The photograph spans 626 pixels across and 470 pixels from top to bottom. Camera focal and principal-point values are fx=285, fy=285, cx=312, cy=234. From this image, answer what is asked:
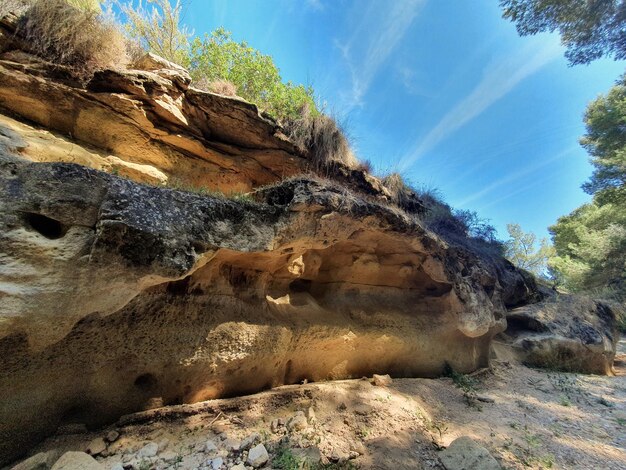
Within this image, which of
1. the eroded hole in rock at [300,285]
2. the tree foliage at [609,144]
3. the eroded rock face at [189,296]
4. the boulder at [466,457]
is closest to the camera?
the eroded rock face at [189,296]

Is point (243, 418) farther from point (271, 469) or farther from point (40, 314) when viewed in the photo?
point (40, 314)

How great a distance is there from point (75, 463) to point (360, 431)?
9.24ft

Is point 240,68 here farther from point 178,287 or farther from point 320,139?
point 178,287

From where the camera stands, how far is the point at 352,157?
654cm

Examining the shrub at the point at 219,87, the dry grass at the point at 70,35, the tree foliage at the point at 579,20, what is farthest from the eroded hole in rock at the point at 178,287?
the tree foliage at the point at 579,20

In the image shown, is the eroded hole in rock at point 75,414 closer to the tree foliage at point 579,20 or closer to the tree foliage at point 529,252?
the tree foliage at point 579,20

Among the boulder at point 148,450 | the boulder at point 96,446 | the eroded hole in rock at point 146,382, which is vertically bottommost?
the boulder at point 148,450

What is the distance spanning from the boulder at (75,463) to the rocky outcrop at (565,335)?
875 centimetres

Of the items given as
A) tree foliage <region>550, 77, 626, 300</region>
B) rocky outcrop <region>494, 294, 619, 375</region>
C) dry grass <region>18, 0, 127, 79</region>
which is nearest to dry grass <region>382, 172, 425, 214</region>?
rocky outcrop <region>494, 294, 619, 375</region>

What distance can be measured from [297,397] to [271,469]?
3.58 ft

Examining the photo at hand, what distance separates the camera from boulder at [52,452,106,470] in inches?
85.9

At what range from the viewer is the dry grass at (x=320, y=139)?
19.6 ft

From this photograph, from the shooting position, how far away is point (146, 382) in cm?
307

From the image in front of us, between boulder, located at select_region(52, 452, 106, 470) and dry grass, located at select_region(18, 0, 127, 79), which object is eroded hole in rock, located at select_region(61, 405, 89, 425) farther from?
dry grass, located at select_region(18, 0, 127, 79)
